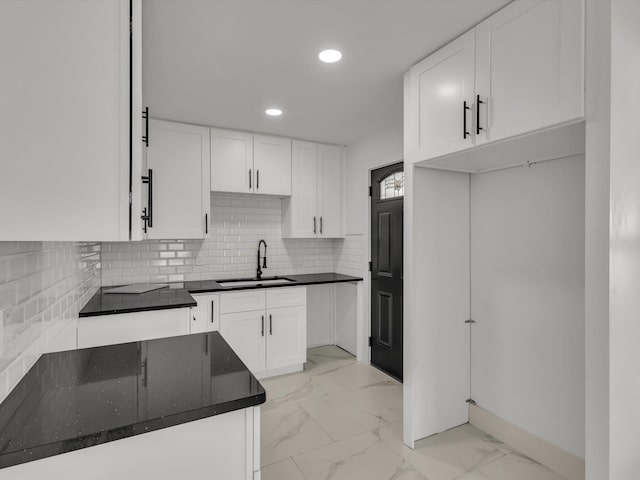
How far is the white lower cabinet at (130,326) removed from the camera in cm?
221

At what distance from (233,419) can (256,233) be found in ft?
9.94

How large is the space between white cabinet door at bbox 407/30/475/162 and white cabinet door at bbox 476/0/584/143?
0.26 ft

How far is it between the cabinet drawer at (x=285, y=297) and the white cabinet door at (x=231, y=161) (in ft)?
3.48

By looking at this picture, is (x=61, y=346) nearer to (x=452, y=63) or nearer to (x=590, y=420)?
(x=590, y=420)

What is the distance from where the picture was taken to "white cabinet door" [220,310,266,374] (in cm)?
330

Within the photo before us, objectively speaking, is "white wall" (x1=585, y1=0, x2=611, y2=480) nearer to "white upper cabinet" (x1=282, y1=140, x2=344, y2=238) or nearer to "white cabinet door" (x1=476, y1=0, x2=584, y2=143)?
"white cabinet door" (x1=476, y1=0, x2=584, y2=143)

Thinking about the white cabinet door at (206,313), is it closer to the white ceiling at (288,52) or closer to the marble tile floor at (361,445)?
the marble tile floor at (361,445)

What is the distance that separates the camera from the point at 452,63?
1960 mm

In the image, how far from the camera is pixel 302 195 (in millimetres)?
3926

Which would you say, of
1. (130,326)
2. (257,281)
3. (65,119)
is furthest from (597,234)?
(257,281)

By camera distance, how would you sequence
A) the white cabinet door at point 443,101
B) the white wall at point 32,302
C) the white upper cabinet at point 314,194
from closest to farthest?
the white wall at point 32,302 < the white cabinet door at point 443,101 < the white upper cabinet at point 314,194

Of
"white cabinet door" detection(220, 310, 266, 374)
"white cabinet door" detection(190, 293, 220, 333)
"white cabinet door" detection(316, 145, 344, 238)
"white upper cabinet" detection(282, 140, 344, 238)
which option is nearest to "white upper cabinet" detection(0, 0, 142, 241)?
"white cabinet door" detection(190, 293, 220, 333)

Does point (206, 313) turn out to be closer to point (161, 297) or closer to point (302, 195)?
point (161, 297)

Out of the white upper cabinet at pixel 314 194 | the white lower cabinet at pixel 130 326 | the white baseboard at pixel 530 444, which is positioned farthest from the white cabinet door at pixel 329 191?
the white baseboard at pixel 530 444
